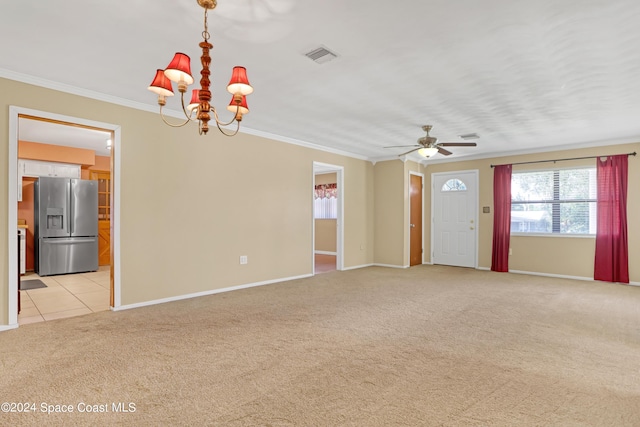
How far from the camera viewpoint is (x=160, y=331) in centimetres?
338

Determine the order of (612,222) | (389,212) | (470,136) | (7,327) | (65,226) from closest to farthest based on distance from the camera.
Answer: (7,327) → (470,136) → (612,222) → (65,226) → (389,212)

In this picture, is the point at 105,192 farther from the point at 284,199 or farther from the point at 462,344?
the point at 462,344

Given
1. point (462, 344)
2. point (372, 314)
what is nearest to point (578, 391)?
point (462, 344)

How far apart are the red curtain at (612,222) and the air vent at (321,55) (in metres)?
5.84

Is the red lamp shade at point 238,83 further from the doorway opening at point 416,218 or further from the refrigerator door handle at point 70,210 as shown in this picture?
the refrigerator door handle at point 70,210

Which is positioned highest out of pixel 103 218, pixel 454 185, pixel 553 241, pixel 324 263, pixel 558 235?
pixel 454 185

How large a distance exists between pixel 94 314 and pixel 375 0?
14.1 feet

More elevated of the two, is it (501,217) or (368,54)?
(368,54)

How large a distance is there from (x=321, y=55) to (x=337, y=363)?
8.44 feet

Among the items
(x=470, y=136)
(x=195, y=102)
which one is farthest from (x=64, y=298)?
(x=470, y=136)

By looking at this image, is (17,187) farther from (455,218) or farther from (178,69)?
(455,218)

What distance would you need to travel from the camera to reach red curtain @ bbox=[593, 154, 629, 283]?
586 cm

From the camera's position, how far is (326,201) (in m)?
10.1

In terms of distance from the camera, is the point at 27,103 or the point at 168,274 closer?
the point at 27,103
